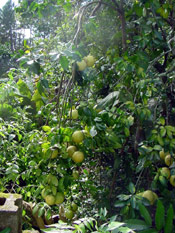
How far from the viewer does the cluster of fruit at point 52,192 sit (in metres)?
1.39

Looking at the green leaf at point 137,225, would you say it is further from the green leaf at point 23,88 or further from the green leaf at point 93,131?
the green leaf at point 23,88

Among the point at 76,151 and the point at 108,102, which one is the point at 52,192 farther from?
the point at 108,102

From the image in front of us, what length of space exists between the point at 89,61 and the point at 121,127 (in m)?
0.41

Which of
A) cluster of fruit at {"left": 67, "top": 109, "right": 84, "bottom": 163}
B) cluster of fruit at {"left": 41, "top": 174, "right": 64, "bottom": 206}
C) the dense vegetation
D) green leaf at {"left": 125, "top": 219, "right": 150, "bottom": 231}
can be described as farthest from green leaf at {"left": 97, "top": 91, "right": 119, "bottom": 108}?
green leaf at {"left": 125, "top": 219, "right": 150, "bottom": 231}

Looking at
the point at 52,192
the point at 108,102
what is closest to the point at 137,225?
the point at 52,192

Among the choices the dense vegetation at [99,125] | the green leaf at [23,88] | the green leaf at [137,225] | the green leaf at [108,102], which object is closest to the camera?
the green leaf at [137,225]

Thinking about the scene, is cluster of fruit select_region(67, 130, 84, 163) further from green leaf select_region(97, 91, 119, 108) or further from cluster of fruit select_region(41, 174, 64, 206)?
green leaf select_region(97, 91, 119, 108)

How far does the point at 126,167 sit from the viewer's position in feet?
7.66

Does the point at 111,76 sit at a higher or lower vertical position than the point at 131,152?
higher

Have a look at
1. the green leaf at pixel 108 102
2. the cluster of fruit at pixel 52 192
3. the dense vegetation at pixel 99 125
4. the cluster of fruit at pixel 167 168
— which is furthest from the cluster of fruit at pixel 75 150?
the cluster of fruit at pixel 167 168

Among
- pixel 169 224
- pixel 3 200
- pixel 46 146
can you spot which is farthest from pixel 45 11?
pixel 169 224

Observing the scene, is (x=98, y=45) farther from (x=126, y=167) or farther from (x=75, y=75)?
(x=75, y=75)

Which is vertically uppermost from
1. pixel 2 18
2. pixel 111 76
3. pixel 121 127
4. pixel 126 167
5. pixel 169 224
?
pixel 2 18

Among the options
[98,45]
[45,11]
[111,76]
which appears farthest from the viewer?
[98,45]
